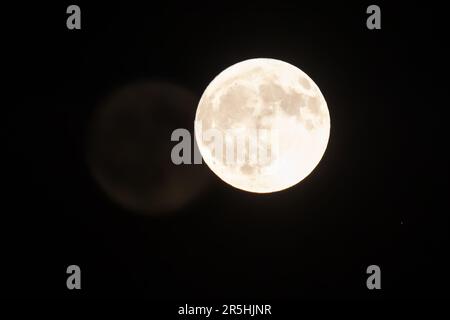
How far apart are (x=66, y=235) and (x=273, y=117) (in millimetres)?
2917

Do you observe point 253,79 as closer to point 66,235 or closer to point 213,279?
point 213,279

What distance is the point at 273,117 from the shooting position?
487cm

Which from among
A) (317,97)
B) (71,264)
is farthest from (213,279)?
(317,97)

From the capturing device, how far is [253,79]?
16.3 ft

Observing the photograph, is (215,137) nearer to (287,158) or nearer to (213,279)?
(287,158)

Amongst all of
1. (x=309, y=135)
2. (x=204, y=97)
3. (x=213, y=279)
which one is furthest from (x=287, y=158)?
(x=213, y=279)

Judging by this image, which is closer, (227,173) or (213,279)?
(227,173)

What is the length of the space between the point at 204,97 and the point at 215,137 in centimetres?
45
